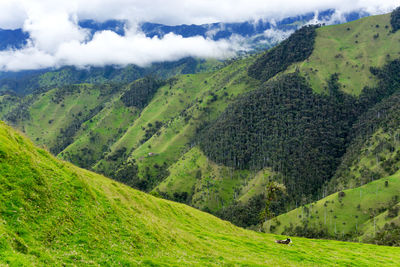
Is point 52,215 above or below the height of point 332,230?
above

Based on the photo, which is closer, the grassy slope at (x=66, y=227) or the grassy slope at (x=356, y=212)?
→ the grassy slope at (x=66, y=227)

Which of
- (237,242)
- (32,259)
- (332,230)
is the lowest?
(332,230)

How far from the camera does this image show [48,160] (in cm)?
3831

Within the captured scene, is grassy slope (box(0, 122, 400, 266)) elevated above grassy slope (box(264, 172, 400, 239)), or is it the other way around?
grassy slope (box(0, 122, 400, 266))

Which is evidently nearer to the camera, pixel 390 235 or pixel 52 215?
pixel 52 215

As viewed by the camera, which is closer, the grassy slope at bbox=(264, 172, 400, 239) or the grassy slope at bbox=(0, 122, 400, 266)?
the grassy slope at bbox=(0, 122, 400, 266)

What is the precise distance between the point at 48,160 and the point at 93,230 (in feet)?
51.0

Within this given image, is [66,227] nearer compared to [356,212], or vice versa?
[66,227]

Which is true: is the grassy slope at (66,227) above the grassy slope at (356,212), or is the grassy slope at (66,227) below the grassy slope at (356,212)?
above

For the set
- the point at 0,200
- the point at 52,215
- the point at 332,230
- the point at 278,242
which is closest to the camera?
the point at 0,200

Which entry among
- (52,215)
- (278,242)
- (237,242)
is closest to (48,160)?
(52,215)

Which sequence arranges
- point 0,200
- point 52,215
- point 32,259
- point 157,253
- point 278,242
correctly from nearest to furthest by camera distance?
point 32,259, point 0,200, point 52,215, point 157,253, point 278,242

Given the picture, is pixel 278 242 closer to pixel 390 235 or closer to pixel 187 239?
pixel 187 239

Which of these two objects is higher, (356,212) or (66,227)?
(66,227)
